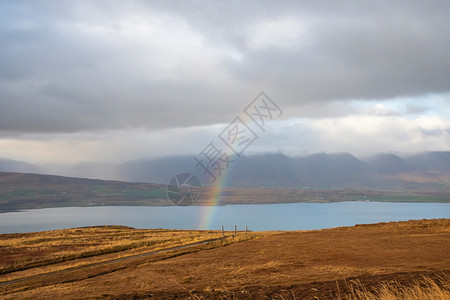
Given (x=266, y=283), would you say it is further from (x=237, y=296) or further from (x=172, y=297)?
(x=172, y=297)

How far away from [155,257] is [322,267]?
12.2 metres

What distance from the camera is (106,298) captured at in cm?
1430

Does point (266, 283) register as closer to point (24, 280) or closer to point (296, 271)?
point (296, 271)

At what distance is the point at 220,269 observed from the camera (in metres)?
21.3

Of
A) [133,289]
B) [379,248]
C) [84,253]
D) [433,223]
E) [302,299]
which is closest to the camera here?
[302,299]

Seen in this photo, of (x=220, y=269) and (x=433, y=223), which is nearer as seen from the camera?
(x=220, y=269)

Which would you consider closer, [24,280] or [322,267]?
[322,267]

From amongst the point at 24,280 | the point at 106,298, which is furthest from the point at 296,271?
the point at 24,280

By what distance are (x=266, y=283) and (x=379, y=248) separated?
47.5 feet

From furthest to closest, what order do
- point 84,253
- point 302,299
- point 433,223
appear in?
point 433,223
point 84,253
point 302,299

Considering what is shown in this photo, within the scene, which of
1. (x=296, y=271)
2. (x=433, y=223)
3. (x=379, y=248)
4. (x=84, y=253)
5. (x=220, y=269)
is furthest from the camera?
(x=433, y=223)

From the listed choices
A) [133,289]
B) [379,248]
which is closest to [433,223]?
[379,248]

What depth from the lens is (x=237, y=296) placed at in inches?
551

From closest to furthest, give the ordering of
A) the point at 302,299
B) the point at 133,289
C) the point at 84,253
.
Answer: the point at 302,299 → the point at 133,289 → the point at 84,253
